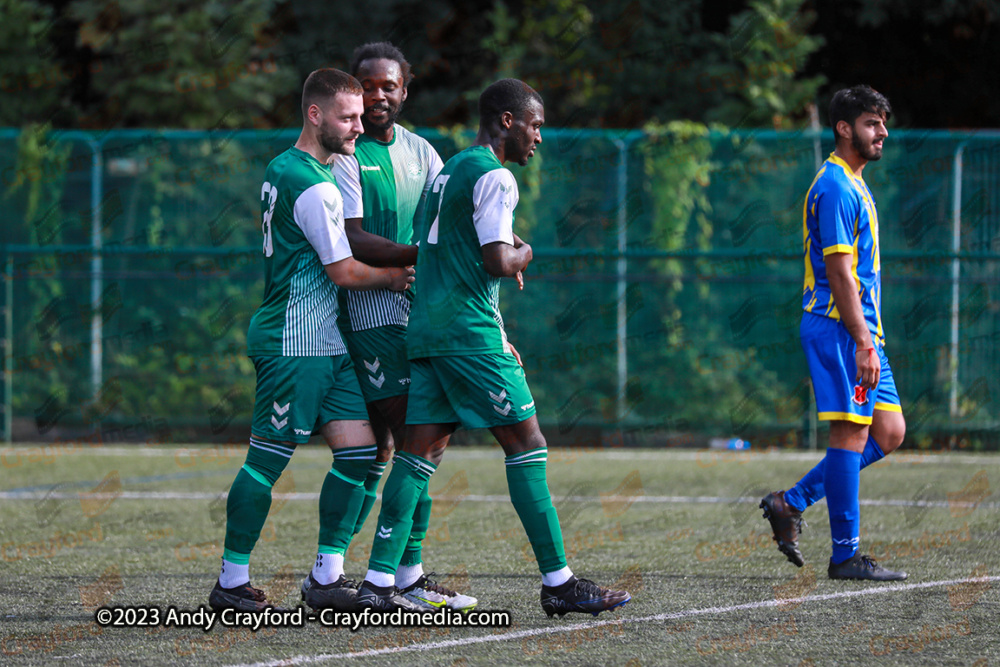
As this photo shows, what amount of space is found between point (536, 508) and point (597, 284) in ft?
26.8

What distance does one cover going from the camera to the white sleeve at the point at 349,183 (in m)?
5.47

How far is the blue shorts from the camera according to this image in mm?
6230

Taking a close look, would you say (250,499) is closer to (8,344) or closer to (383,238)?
(383,238)

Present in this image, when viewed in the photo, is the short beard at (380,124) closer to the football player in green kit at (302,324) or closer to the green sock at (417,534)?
the football player in green kit at (302,324)

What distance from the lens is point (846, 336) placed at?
6234 millimetres

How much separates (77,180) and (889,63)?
11400mm

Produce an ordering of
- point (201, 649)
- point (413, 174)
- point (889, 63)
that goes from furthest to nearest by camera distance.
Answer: point (889, 63)
point (413, 174)
point (201, 649)

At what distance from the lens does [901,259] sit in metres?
12.9

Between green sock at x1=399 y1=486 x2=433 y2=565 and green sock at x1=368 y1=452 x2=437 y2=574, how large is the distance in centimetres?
26

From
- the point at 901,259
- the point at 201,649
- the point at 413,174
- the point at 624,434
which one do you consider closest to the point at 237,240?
the point at 624,434

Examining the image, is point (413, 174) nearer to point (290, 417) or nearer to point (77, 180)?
point (290, 417)

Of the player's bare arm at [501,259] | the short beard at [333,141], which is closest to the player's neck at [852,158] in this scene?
the player's bare arm at [501,259]

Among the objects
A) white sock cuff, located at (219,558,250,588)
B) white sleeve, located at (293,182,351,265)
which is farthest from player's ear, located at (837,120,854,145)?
white sock cuff, located at (219,558,250,588)

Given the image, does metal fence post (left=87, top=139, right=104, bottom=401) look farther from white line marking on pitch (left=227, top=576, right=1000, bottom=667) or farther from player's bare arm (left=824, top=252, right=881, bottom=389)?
white line marking on pitch (left=227, top=576, right=1000, bottom=667)
